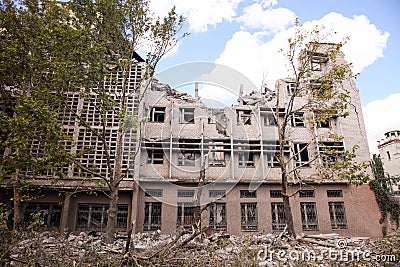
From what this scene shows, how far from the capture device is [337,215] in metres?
17.7

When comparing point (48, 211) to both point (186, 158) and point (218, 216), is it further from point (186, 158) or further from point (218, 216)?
point (218, 216)

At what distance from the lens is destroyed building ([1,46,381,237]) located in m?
16.0

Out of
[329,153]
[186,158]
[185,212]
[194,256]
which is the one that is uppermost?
[186,158]

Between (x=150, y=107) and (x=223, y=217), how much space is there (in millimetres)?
8162

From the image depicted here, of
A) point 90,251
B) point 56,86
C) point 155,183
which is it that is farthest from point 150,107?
point 90,251

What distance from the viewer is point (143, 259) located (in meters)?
6.70

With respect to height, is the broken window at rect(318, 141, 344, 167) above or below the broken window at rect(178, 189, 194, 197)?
above

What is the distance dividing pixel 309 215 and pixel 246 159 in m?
4.98

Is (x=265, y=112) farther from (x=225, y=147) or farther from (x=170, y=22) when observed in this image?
(x=170, y=22)

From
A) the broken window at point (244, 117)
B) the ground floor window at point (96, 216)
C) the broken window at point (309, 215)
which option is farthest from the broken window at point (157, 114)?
the broken window at point (309, 215)

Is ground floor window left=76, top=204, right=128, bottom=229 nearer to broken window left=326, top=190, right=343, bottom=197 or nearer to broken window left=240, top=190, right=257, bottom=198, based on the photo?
broken window left=240, top=190, right=257, bottom=198

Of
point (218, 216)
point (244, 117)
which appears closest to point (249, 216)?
point (218, 216)

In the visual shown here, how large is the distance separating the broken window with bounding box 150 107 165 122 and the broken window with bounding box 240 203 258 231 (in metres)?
7.37

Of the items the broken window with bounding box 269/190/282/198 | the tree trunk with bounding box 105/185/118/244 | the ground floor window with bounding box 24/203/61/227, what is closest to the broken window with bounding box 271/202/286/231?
the broken window with bounding box 269/190/282/198
